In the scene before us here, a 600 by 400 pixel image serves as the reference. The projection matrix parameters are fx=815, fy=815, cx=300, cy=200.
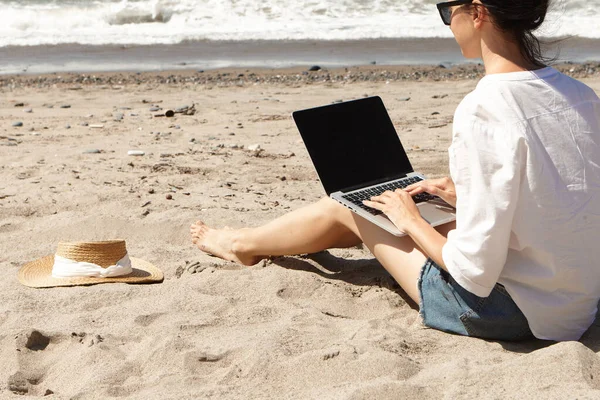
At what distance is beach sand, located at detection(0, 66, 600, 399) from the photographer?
2625 millimetres

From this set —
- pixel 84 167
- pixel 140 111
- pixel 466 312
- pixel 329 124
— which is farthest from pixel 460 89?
pixel 466 312

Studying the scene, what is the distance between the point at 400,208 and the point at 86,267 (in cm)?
156

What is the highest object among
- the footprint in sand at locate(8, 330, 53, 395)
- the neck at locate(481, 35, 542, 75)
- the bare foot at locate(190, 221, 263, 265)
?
the neck at locate(481, 35, 542, 75)

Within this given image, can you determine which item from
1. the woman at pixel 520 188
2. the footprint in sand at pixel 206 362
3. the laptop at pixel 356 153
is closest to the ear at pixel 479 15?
the woman at pixel 520 188

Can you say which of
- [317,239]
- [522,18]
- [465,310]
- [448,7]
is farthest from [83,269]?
[522,18]

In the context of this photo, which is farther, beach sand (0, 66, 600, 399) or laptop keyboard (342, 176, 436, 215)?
laptop keyboard (342, 176, 436, 215)

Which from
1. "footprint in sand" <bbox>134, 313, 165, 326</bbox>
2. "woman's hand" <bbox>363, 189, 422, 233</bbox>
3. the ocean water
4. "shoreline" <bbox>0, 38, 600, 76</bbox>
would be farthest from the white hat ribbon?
the ocean water

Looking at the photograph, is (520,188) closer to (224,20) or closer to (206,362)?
(206,362)

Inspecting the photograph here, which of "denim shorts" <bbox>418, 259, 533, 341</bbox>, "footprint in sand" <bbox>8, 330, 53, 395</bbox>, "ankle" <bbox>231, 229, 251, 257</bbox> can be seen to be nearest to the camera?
"footprint in sand" <bbox>8, 330, 53, 395</bbox>

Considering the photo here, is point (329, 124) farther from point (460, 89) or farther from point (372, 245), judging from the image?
point (460, 89)

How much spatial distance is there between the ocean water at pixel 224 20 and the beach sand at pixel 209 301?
7.19 metres

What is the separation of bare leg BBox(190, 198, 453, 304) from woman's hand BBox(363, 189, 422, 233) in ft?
0.77

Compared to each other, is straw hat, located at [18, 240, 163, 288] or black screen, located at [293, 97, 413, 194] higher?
black screen, located at [293, 97, 413, 194]

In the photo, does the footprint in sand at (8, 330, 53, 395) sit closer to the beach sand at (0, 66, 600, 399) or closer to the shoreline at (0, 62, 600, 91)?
the beach sand at (0, 66, 600, 399)
